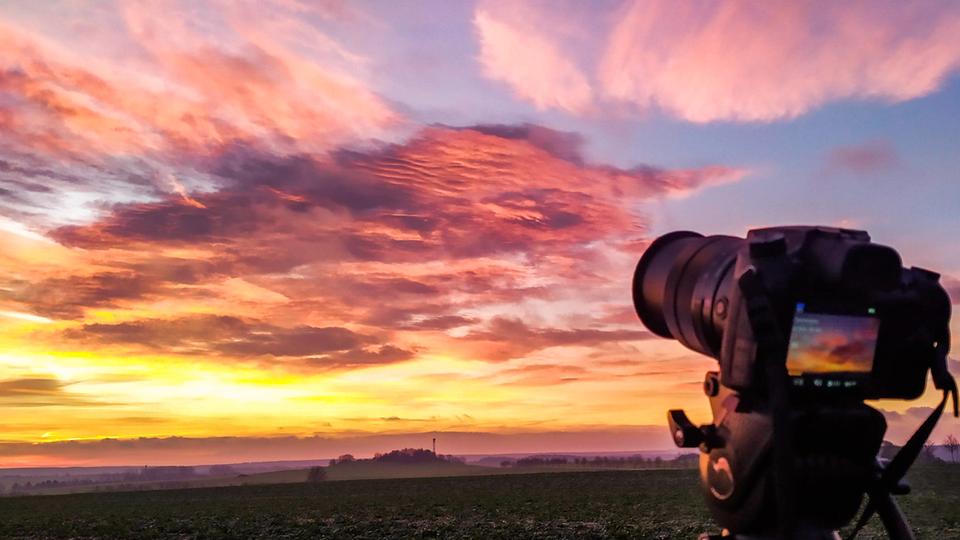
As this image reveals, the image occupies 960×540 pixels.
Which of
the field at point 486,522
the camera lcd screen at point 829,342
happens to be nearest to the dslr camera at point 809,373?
the camera lcd screen at point 829,342

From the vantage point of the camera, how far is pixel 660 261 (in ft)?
11.0

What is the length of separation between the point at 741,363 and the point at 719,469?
1.43ft

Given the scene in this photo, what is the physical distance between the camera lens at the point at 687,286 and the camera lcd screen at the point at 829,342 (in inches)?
10.7

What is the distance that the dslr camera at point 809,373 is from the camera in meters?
2.44

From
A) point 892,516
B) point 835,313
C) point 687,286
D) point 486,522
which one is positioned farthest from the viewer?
point 486,522

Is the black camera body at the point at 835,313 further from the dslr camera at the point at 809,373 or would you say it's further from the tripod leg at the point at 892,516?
the tripod leg at the point at 892,516

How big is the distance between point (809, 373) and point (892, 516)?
0.74m

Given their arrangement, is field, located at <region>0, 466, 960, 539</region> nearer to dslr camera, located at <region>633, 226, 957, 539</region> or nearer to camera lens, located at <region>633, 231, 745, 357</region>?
camera lens, located at <region>633, 231, 745, 357</region>

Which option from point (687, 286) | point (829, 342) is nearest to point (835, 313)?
point (829, 342)

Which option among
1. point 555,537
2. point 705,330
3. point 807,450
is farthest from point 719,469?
point 555,537

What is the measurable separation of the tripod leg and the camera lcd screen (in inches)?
21.7

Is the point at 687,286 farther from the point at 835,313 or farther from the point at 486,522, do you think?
the point at 486,522

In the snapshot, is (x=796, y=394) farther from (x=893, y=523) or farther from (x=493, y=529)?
(x=493, y=529)

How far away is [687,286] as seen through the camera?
3.03 meters
